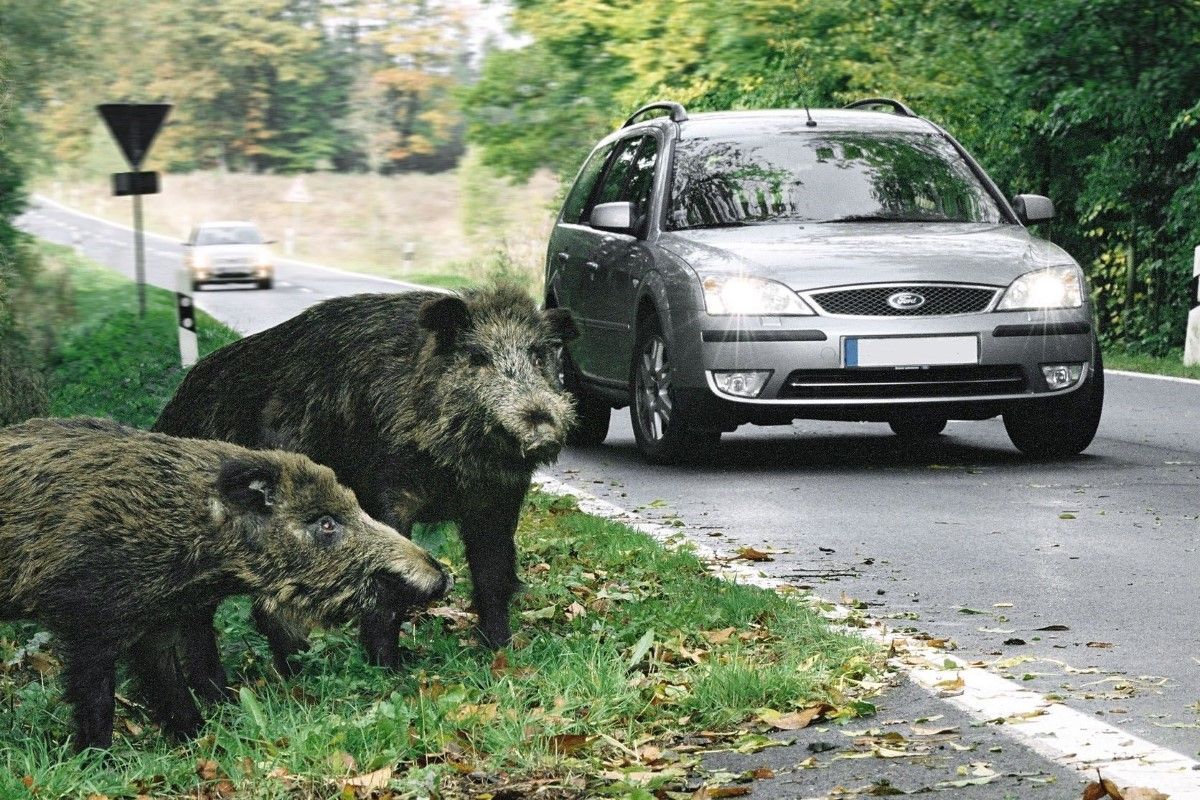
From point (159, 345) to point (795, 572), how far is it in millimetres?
11122

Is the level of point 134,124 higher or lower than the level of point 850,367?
higher

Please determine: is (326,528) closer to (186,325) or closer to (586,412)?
(586,412)

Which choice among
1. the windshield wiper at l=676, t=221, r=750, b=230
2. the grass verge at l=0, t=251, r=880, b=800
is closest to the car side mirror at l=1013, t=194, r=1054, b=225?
the windshield wiper at l=676, t=221, r=750, b=230

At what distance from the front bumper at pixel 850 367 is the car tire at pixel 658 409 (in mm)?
306

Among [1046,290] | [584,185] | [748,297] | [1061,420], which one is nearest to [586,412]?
[584,185]

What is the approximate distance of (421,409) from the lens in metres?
7.27

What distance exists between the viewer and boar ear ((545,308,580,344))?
7449mm

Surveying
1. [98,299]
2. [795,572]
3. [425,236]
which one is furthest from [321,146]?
[795,572]

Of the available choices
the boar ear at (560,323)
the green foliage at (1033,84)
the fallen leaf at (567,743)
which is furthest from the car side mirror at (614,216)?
the green foliage at (1033,84)

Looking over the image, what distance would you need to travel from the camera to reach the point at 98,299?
21844 millimetres

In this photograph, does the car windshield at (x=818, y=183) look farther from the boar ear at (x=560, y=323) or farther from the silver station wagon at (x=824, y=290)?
the boar ear at (x=560, y=323)

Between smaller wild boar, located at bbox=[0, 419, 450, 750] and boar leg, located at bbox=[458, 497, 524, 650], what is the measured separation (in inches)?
31.8

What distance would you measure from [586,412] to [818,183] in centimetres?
255

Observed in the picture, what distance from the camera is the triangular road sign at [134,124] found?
18.6 metres
